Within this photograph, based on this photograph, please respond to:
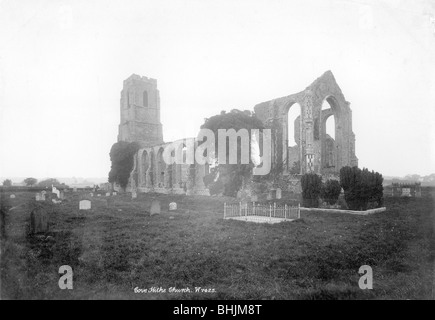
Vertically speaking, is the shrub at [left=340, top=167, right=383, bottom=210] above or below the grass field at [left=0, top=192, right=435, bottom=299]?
above

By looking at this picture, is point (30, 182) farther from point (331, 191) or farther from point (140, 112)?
point (331, 191)

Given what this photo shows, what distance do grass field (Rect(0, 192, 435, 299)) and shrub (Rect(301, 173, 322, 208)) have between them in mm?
4993

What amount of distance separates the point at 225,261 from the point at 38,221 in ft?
19.8

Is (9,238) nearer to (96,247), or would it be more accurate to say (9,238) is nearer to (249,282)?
(96,247)

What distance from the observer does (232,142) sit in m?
21.9

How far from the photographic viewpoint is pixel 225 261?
19.7 ft

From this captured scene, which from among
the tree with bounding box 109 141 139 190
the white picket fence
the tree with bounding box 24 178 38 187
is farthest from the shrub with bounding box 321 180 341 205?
the tree with bounding box 24 178 38 187

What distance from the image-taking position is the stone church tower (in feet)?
140

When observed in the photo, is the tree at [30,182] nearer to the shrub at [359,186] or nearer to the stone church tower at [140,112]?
the stone church tower at [140,112]

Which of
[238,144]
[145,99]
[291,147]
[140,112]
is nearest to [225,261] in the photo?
[238,144]

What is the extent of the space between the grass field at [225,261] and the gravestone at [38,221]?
0.27 metres

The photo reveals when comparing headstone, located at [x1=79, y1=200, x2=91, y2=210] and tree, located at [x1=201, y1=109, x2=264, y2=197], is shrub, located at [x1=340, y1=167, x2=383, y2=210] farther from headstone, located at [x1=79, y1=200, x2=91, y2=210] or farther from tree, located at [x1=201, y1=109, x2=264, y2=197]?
headstone, located at [x1=79, y1=200, x2=91, y2=210]

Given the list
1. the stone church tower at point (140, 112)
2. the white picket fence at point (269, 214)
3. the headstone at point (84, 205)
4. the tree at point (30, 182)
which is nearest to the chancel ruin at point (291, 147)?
the stone church tower at point (140, 112)

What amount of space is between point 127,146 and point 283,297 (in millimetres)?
38868
